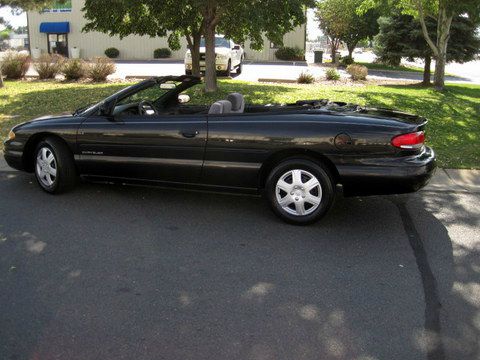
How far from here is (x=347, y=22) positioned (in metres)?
34.6

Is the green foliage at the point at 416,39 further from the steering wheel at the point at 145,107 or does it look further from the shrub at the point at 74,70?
the steering wheel at the point at 145,107

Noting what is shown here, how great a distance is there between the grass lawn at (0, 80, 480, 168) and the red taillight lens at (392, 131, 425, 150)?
9.60ft

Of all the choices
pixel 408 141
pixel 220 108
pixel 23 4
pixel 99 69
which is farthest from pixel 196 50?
pixel 408 141

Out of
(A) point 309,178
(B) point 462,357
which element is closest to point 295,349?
(B) point 462,357

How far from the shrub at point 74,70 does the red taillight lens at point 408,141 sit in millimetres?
15101

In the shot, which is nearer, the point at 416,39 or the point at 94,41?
the point at 416,39

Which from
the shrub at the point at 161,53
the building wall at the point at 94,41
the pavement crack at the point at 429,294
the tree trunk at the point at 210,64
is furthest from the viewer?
the building wall at the point at 94,41

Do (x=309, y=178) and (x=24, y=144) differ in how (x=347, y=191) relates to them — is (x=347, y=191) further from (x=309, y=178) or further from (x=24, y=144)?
(x=24, y=144)

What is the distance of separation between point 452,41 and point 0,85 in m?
16.5

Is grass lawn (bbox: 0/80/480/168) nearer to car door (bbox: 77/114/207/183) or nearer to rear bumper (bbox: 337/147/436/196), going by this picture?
rear bumper (bbox: 337/147/436/196)

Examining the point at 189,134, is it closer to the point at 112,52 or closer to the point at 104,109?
the point at 104,109

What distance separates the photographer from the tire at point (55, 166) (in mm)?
5742

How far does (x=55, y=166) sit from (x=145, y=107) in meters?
1.19

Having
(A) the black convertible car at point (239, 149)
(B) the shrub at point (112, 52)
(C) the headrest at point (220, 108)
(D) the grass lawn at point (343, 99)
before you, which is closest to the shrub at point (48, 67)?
(D) the grass lawn at point (343, 99)
